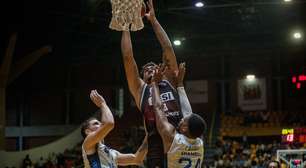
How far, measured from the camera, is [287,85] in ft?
92.7

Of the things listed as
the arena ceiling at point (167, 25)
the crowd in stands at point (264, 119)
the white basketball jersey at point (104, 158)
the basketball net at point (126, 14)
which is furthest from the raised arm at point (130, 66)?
the crowd in stands at point (264, 119)

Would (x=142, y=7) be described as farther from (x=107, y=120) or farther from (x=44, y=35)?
(x=44, y=35)

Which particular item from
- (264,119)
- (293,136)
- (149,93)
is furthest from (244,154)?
(149,93)

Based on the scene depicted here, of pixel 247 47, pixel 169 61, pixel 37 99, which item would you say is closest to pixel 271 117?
pixel 247 47

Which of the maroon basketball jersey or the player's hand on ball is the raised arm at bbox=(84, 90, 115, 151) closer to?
the maroon basketball jersey

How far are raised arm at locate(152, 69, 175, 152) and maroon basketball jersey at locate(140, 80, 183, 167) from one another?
315mm

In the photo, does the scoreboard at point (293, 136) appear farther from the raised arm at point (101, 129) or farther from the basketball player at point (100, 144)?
the raised arm at point (101, 129)

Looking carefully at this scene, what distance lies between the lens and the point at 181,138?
6.18 metres

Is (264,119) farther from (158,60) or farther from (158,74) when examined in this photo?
(158,74)

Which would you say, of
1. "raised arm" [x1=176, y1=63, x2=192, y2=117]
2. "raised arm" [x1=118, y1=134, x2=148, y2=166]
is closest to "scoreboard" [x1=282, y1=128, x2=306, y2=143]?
"raised arm" [x1=118, y1=134, x2=148, y2=166]

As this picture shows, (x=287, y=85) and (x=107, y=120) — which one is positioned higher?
(x=287, y=85)

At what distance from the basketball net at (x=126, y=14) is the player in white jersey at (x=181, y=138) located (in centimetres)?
79

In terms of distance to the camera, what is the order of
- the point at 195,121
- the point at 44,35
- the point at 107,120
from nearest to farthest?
1. the point at 195,121
2. the point at 107,120
3. the point at 44,35

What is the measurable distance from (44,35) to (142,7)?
67.3 feet
